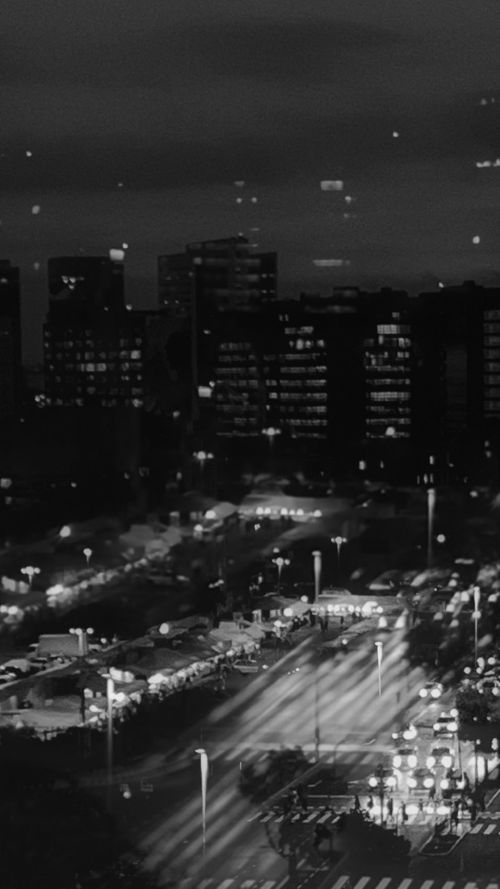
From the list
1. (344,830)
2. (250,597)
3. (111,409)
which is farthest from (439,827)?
(111,409)

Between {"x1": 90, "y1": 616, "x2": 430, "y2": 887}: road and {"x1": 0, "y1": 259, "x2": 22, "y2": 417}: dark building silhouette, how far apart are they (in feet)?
13.6

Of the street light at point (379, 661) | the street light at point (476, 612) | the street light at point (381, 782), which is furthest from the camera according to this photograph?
the street light at point (476, 612)

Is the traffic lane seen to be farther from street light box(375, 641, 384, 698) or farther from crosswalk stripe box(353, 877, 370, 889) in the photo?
crosswalk stripe box(353, 877, 370, 889)

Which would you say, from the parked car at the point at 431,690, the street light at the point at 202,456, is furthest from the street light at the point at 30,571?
the parked car at the point at 431,690

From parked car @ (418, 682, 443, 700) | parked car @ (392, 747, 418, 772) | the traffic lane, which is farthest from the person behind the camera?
parked car @ (418, 682, 443, 700)

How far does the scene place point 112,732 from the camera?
15.2ft

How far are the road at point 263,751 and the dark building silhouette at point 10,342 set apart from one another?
13.6 ft

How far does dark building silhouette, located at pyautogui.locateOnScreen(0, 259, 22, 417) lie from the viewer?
32.8ft

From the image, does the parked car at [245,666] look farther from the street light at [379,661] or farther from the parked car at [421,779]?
the parked car at [421,779]

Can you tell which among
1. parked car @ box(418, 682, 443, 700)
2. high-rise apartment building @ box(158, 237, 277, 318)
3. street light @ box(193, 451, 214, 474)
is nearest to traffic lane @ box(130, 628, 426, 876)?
parked car @ box(418, 682, 443, 700)

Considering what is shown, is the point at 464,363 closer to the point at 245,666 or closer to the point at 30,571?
the point at 30,571

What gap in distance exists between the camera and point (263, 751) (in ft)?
15.1

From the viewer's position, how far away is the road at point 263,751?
11.8 ft

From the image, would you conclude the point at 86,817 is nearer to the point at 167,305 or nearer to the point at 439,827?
the point at 439,827
